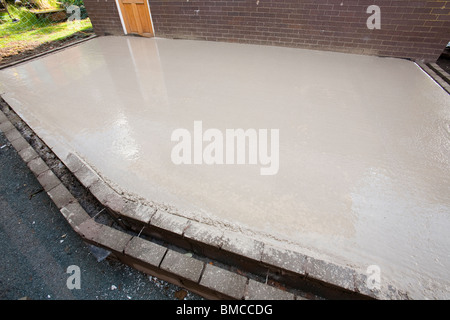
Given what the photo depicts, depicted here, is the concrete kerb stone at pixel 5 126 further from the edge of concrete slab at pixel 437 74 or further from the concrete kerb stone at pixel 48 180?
the edge of concrete slab at pixel 437 74

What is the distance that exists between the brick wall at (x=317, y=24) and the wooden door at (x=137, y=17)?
27 cm

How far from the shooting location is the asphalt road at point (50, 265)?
150cm

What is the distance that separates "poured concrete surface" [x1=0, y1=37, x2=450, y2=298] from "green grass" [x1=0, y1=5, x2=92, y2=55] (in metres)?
2.22

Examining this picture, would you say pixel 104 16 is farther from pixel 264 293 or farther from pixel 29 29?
pixel 264 293

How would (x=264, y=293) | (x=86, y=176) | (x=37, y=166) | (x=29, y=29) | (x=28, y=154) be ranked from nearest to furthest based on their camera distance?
(x=264, y=293)
(x=86, y=176)
(x=37, y=166)
(x=28, y=154)
(x=29, y=29)

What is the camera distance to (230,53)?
4512mm

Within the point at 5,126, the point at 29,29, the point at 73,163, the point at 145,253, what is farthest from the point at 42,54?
the point at 145,253

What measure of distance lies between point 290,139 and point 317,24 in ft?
10.8

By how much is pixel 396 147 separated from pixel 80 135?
3.49 m

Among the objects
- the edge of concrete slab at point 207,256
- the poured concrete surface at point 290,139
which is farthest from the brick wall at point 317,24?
the edge of concrete slab at point 207,256

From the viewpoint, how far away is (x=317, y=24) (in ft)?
14.0
